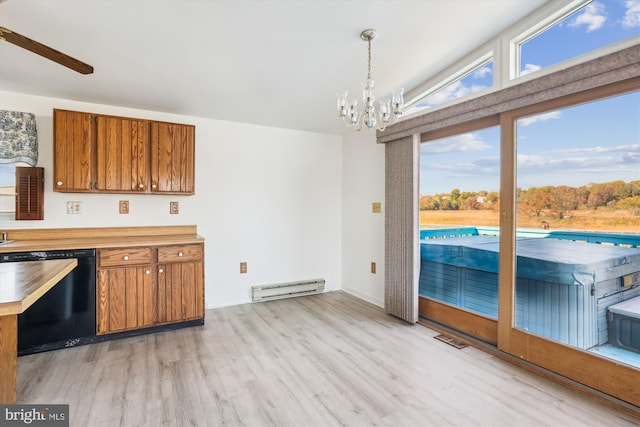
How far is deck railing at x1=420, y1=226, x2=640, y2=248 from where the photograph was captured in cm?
203

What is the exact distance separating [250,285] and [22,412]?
248 centimetres

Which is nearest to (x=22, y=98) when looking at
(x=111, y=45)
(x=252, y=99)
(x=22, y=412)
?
(x=111, y=45)

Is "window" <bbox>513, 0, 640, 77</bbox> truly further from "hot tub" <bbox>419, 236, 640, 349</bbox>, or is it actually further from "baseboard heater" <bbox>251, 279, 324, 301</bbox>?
"baseboard heater" <bbox>251, 279, 324, 301</bbox>

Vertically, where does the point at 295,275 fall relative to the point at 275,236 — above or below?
below

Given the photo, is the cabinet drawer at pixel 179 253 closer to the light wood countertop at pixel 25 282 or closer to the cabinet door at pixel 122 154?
the cabinet door at pixel 122 154

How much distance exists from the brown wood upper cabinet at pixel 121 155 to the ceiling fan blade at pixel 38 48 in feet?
3.93

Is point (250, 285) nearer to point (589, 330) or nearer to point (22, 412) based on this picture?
point (22, 412)

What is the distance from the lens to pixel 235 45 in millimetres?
2434

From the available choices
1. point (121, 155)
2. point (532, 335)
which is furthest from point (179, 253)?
point (532, 335)

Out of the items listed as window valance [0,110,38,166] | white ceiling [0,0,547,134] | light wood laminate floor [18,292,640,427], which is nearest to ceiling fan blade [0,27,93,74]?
white ceiling [0,0,547,134]

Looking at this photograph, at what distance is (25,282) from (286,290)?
3020mm

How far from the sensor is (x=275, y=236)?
14.3 ft

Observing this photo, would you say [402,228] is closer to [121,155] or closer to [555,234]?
[555,234]

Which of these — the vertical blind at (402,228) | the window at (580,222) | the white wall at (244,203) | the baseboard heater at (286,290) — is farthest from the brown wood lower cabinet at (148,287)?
the window at (580,222)
